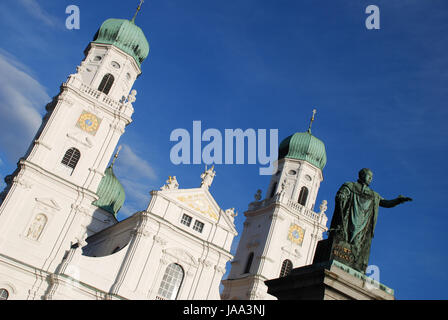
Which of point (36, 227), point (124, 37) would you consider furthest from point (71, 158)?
point (124, 37)

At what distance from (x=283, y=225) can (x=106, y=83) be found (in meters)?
20.2

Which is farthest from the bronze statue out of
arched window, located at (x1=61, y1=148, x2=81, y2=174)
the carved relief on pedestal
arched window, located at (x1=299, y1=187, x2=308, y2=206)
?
arched window, located at (x1=299, y1=187, x2=308, y2=206)

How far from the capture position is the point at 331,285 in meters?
7.96

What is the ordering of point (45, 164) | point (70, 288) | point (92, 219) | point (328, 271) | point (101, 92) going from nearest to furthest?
point (328, 271) < point (70, 288) < point (45, 164) < point (101, 92) < point (92, 219)

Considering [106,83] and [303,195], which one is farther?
[303,195]

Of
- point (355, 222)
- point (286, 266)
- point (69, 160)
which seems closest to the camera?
point (355, 222)

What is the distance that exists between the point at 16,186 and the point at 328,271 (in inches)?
1173

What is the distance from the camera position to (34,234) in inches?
1289

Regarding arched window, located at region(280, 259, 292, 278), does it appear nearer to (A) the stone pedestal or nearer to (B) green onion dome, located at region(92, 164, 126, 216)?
(B) green onion dome, located at region(92, 164, 126, 216)

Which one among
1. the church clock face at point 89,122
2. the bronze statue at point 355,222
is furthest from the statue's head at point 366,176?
the church clock face at point 89,122

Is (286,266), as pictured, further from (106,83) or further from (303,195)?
(106,83)

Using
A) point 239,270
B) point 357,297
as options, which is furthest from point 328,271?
point 239,270
